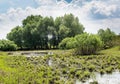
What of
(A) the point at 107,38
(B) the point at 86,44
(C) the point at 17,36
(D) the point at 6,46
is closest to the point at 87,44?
(B) the point at 86,44

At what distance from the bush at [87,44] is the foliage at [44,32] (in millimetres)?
39099

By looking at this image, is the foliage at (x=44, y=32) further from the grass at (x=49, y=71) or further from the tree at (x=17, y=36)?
the grass at (x=49, y=71)

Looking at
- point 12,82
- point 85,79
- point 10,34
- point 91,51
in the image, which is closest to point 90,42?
point 91,51

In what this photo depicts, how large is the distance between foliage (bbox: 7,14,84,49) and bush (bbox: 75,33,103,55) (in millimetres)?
39099

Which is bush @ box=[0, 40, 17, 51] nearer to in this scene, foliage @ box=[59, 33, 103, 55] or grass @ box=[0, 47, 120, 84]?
foliage @ box=[59, 33, 103, 55]

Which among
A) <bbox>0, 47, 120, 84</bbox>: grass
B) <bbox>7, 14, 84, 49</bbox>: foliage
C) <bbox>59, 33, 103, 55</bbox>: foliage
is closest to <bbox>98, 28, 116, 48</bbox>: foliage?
<bbox>7, 14, 84, 49</bbox>: foliage

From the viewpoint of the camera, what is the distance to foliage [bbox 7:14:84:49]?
4371 inches

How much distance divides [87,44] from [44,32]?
47.8 metres

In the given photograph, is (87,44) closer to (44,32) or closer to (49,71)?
(49,71)

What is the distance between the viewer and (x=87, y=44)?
6788 centimetres

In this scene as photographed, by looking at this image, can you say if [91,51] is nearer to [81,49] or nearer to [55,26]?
[81,49]

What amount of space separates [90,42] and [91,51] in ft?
9.44

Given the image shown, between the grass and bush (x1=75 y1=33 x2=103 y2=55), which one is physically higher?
bush (x1=75 y1=33 x2=103 y2=55)

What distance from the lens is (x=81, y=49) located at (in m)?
68.7
